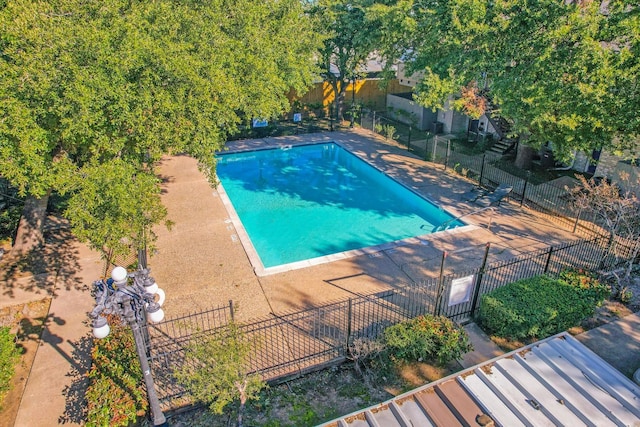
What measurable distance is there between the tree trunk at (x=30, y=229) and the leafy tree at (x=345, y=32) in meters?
16.9

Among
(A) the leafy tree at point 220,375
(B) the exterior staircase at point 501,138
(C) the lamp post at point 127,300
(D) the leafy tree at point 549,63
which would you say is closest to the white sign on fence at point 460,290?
(A) the leafy tree at point 220,375

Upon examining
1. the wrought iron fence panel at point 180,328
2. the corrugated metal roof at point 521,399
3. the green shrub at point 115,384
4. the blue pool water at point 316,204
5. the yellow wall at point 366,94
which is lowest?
the blue pool water at point 316,204

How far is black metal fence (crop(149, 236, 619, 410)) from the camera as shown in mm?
9625

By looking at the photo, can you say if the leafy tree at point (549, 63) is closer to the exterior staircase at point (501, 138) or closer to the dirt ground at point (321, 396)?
the exterior staircase at point (501, 138)

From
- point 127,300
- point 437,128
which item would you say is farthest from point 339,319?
point 437,128

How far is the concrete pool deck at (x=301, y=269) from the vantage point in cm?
1245

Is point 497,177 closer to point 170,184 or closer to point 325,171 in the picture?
point 325,171

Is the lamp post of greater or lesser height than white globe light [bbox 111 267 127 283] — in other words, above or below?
below

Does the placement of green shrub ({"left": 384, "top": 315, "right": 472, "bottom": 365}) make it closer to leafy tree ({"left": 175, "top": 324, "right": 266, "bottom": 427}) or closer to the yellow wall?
leafy tree ({"left": 175, "top": 324, "right": 266, "bottom": 427})

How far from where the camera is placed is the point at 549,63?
570 inches

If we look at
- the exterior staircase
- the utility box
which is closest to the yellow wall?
the utility box

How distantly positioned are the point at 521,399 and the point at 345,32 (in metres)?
25.3

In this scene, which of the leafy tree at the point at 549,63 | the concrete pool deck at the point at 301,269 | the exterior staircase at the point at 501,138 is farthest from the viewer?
the exterior staircase at the point at 501,138

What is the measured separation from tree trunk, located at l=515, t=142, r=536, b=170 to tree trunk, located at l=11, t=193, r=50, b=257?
21972 millimetres
